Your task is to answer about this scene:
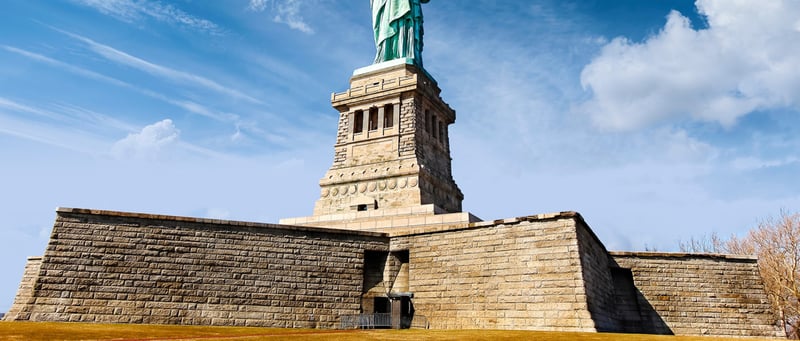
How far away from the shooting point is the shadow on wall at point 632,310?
70.1 ft

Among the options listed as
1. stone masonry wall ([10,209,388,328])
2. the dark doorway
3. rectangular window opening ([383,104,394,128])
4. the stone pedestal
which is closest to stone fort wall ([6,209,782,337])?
stone masonry wall ([10,209,388,328])

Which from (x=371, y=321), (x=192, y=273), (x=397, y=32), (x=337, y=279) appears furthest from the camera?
(x=397, y=32)

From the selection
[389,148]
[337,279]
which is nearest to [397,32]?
[389,148]

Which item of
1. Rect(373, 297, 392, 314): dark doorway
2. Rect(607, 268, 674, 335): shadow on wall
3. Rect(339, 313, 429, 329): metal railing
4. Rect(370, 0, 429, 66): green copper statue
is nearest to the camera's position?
Rect(339, 313, 429, 329): metal railing

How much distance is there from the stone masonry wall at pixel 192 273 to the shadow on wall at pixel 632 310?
36.0 ft

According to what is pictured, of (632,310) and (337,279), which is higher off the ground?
(337,279)

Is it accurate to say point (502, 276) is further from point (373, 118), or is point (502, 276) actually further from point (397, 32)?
point (397, 32)

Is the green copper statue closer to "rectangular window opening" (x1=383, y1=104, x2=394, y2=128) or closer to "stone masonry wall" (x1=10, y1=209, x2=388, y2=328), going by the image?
"rectangular window opening" (x1=383, y1=104, x2=394, y2=128)

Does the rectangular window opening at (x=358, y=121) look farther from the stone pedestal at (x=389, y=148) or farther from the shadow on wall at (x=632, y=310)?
the shadow on wall at (x=632, y=310)

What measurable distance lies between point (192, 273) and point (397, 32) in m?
24.0

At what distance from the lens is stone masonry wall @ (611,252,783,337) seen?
2159 cm

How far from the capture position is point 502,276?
18.5 m

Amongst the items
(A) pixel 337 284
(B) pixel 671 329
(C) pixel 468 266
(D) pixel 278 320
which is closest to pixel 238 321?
(D) pixel 278 320

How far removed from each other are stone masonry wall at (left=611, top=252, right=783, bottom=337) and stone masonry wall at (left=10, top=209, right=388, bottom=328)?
39.9 feet
